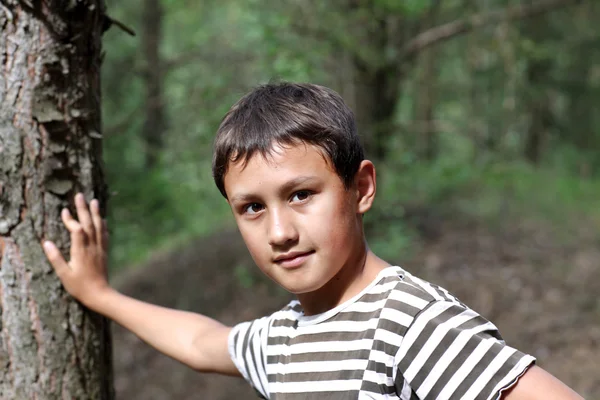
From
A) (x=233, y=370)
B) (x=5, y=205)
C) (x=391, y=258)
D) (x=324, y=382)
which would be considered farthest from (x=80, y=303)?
(x=391, y=258)

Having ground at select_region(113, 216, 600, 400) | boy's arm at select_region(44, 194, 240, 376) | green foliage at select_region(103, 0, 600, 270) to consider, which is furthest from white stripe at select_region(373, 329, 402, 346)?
ground at select_region(113, 216, 600, 400)

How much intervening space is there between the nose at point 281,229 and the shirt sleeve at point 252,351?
452 millimetres

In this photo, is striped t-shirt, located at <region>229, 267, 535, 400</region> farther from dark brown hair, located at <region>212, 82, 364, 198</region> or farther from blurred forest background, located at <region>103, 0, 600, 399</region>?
blurred forest background, located at <region>103, 0, 600, 399</region>

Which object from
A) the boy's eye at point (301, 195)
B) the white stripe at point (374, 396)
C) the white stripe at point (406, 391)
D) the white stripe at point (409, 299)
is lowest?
the white stripe at point (374, 396)

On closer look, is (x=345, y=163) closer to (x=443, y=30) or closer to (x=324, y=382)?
(x=324, y=382)

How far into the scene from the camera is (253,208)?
5.22 feet

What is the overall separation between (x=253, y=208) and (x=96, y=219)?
81cm

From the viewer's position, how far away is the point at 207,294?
7148 millimetres

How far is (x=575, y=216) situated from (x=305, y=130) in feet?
24.0

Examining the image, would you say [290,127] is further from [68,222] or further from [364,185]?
[68,222]

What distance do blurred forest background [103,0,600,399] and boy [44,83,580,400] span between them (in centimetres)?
232

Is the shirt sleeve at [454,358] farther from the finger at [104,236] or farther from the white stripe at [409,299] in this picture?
the finger at [104,236]

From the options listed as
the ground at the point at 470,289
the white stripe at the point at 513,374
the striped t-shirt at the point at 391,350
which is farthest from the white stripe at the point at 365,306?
the ground at the point at 470,289

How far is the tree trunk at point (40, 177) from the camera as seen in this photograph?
1.95 meters
